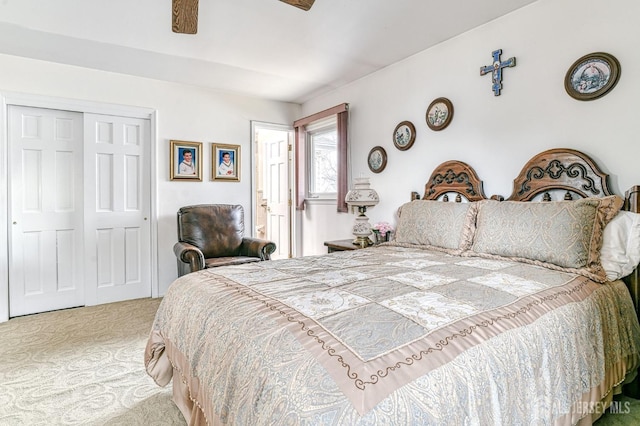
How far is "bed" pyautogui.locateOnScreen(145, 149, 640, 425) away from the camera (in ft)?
2.64

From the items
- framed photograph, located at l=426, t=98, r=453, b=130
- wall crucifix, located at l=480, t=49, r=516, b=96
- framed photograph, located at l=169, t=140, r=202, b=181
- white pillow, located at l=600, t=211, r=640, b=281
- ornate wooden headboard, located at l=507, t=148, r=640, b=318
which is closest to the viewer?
white pillow, located at l=600, t=211, r=640, b=281

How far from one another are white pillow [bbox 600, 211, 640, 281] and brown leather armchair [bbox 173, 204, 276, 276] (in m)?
2.68

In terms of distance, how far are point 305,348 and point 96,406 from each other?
1.65 meters

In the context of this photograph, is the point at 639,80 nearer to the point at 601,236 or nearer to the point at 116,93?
the point at 601,236

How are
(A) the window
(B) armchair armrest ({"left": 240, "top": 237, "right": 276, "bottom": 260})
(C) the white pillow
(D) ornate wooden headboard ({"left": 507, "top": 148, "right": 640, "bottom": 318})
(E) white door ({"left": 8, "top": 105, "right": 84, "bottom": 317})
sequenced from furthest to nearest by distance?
1. (A) the window
2. (B) armchair armrest ({"left": 240, "top": 237, "right": 276, "bottom": 260})
3. (E) white door ({"left": 8, "top": 105, "right": 84, "bottom": 317})
4. (D) ornate wooden headboard ({"left": 507, "top": 148, "right": 640, "bottom": 318})
5. (C) the white pillow

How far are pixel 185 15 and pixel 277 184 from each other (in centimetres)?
318

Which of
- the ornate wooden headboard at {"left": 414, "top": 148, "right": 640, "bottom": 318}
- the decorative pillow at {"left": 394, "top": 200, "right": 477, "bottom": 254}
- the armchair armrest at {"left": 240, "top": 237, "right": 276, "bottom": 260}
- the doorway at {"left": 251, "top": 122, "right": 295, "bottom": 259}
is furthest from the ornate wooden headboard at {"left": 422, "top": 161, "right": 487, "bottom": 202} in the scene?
the doorway at {"left": 251, "top": 122, "right": 295, "bottom": 259}

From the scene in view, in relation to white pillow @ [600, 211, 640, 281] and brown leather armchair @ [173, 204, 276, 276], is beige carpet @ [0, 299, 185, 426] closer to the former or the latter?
brown leather armchair @ [173, 204, 276, 276]

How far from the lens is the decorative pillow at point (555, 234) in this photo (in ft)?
5.60

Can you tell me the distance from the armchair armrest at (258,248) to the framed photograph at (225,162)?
3.32ft

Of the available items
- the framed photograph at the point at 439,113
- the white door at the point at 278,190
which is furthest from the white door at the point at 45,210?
the framed photograph at the point at 439,113

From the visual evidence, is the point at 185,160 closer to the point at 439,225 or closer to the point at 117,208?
the point at 117,208

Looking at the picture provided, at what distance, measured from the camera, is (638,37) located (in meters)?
1.87

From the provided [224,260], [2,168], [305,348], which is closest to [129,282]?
[224,260]
